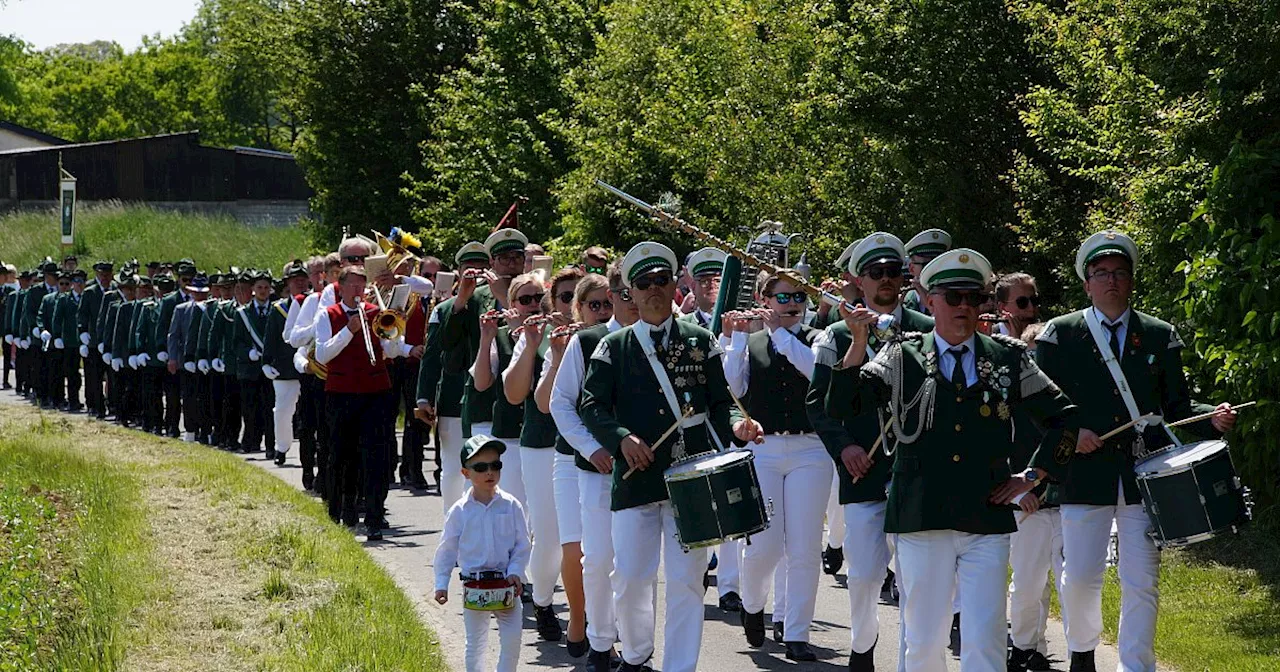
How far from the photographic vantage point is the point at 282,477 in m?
19.7

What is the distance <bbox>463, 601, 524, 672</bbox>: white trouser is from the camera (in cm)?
881

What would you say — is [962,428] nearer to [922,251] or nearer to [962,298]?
[962,298]

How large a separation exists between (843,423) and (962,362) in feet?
5.89

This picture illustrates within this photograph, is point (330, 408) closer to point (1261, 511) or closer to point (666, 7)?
point (1261, 511)

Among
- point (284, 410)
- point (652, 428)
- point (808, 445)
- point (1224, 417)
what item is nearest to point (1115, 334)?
point (1224, 417)

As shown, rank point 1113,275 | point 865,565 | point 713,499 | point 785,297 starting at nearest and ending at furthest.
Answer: point 713,499, point 1113,275, point 865,565, point 785,297

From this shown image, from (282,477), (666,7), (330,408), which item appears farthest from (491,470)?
(666,7)

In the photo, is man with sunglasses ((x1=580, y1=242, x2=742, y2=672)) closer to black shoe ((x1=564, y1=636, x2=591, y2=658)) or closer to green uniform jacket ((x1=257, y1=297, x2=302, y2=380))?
black shoe ((x1=564, y1=636, x2=591, y2=658))

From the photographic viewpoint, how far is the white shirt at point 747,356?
418 inches

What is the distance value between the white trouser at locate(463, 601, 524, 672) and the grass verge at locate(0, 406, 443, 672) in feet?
2.36

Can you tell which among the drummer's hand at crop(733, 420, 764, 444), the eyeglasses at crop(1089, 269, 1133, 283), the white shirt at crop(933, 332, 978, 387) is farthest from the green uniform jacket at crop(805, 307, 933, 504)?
the eyeglasses at crop(1089, 269, 1133, 283)

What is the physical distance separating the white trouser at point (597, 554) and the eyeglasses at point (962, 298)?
7.72 ft

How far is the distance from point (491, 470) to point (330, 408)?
6550mm

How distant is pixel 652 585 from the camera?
9055 millimetres
